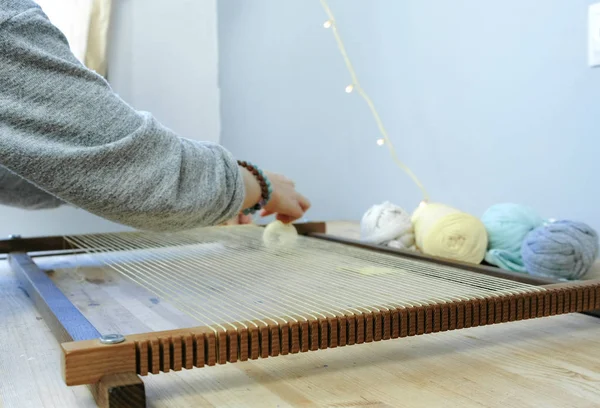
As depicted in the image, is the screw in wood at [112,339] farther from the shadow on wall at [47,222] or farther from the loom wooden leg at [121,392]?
the shadow on wall at [47,222]

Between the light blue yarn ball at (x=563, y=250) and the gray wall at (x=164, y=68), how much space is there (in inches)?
45.1

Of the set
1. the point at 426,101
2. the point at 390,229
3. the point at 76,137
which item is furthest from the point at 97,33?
the point at 76,137

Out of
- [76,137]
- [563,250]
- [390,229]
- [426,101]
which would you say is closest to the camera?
[76,137]

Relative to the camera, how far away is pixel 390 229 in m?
1.21

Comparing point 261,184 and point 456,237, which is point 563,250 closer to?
point 456,237

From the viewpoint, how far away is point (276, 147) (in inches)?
89.8

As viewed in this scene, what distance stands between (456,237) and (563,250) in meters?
0.19

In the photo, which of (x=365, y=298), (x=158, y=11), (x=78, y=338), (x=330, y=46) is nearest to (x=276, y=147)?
(x=330, y=46)

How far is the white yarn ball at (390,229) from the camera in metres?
1.21

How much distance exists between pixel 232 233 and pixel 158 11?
0.86 metres

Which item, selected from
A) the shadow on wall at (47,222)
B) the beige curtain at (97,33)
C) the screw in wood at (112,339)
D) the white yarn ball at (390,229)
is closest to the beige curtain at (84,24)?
the beige curtain at (97,33)

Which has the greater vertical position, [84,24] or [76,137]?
[84,24]

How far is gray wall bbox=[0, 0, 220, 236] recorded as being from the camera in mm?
1770

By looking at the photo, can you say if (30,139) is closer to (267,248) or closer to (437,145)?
(267,248)
